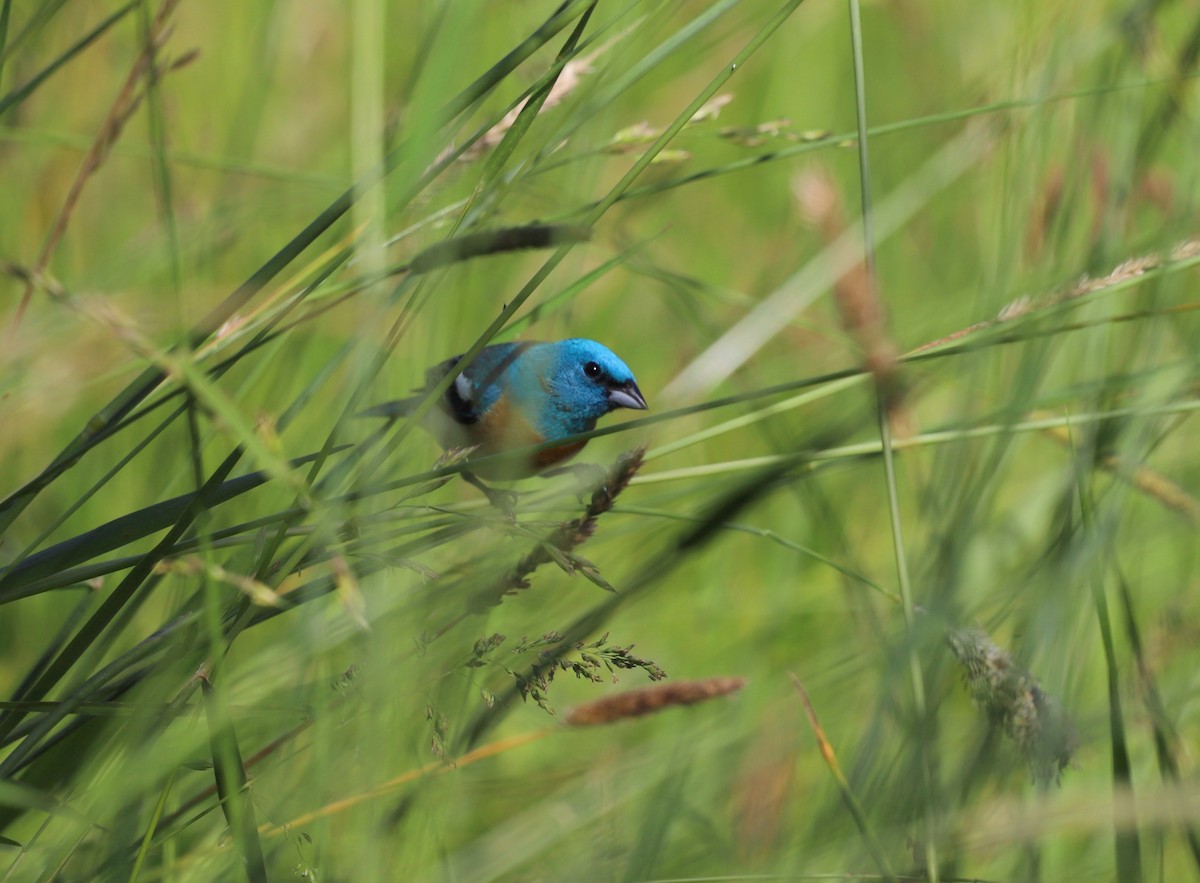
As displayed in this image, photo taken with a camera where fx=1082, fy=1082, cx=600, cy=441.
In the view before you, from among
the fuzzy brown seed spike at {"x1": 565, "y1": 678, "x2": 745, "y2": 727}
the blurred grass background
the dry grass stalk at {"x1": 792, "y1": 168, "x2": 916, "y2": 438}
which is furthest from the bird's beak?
the fuzzy brown seed spike at {"x1": 565, "y1": 678, "x2": 745, "y2": 727}

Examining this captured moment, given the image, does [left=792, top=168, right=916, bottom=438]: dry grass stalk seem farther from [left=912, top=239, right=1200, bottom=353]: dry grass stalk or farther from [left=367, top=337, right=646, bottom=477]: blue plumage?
[left=367, top=337, right=646, bottom=477]: blue plumage

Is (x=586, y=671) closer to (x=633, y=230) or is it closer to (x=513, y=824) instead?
(x=513, y=824)

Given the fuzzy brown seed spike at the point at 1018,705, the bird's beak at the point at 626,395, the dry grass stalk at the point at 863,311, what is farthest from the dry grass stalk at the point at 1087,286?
the bird's beak at the point at 626,395

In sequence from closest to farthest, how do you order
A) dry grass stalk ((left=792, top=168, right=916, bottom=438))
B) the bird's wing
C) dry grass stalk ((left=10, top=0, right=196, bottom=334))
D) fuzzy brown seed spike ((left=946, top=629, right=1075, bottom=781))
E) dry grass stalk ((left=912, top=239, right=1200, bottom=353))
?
dry grass stalk ((left=792, top=168, right=916, bottom=438)) < fuzzy brown seed spike ((left=946, top=629, right=1075, bottom=781)) < dry grass stalk ((left=912, top=239, right=1200, bottom=353)) < dry grass stalk ((left=10, top=0, right=196, bottom=334)) < the bird's wing

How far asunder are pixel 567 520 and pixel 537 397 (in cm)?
157

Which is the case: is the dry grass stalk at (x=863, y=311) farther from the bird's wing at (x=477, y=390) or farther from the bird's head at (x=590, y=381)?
the bird's wing at (x=477, y=390)

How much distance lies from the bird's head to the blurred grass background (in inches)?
7.3

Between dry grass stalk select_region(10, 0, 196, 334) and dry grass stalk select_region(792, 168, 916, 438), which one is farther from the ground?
dry grass stalk select_region(10, 0, 196, 334)

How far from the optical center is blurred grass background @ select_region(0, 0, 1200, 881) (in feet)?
4.67

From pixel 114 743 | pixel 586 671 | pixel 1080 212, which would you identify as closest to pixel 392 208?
pixel 586 671

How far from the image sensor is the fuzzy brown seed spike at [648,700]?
172 centimetres

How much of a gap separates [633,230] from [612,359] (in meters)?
1.38

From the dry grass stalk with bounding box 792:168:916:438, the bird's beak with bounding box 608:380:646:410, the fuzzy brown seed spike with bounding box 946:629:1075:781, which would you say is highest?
the dry grass stalk with bounding box 792:168:916:438

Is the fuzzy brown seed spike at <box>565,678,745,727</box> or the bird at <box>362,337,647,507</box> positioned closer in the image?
the fuzzy brown seed spike at <box>565,678,745,727</box>
